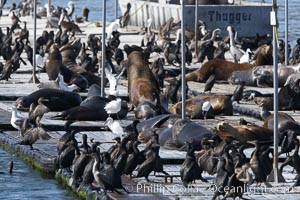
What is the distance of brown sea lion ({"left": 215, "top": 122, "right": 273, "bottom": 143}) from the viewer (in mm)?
21578

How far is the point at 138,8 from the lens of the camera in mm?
49531

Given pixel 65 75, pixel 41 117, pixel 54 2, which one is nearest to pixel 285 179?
pixel 41 117

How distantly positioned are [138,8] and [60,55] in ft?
56.7

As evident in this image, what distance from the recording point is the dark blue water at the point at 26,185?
765 inches

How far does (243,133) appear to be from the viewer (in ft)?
71.2

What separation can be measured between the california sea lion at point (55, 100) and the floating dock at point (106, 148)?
0.25 metres

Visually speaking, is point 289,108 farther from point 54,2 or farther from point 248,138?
point 54,2

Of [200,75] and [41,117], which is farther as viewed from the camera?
[200,75]

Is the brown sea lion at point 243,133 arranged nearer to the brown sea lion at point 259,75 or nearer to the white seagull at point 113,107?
the white seagull at point 113,107

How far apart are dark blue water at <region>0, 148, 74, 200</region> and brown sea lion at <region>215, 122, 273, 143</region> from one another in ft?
9.37

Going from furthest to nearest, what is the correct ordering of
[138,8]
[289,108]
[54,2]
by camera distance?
[54,2], [138,8], [289,108]

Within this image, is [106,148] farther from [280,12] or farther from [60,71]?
[280,12]

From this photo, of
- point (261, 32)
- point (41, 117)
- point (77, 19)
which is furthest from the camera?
point (77, 19)

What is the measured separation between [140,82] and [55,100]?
6.07ft
